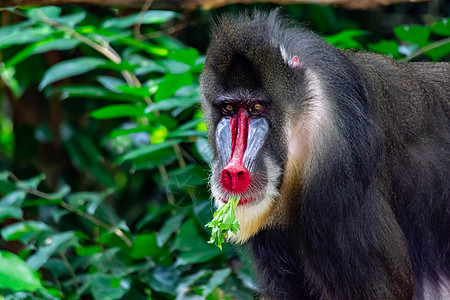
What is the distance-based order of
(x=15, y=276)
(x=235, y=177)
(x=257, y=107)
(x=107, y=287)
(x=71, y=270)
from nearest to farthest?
(x=15, y=276) → (x=235, y=177) → (x=257, y=107) → (x=107, y=287) → (x=71, y=270)

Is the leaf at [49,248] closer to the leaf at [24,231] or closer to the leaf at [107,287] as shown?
the leaf at [24,231]

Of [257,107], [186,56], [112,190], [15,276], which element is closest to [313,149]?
[257,107]

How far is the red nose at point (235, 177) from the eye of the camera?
2.98 metres

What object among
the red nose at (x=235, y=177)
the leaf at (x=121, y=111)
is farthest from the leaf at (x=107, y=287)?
the red nose at (x=235, y=177)

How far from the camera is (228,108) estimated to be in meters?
3.21

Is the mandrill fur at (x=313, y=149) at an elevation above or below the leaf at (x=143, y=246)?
above

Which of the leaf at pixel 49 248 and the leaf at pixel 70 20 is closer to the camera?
the leaf at pixel 49 248

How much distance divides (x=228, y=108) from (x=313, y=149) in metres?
0.42

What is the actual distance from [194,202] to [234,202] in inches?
51.0

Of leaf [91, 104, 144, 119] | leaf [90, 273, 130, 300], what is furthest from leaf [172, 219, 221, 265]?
leaf [91, 104, 144, 119]

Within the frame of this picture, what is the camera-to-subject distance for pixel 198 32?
272 inches

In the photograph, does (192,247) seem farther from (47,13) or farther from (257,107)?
(47,13)

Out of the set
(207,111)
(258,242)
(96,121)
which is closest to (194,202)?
(258,242)

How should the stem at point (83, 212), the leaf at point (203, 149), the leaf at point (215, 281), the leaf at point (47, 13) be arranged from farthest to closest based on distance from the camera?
the leaf at point (47, 13) → the stem at point (83, 212) → the leaf at point (203, 149) → the leaf at point (215, 281)
